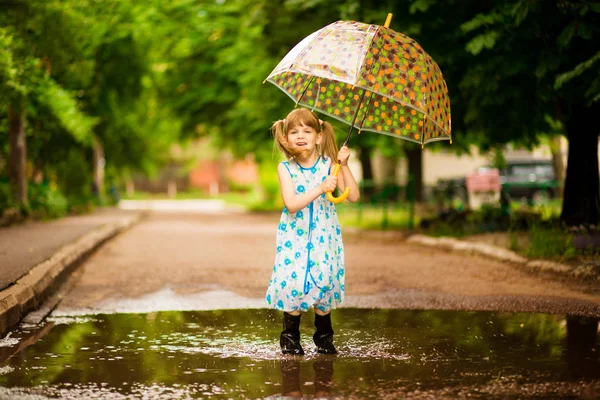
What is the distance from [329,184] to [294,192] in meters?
0.33

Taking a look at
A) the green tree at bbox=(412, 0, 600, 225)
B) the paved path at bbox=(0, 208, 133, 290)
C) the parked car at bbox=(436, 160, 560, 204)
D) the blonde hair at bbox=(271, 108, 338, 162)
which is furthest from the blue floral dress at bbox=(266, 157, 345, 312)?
the parked car at bbox=(436, 160, 560, 204)

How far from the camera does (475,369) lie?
544 centimetres

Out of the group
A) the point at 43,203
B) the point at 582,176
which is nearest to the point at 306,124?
the point at 582,176

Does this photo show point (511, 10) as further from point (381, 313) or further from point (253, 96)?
point (253, 96)

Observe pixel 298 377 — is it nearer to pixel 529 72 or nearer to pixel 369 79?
pixel 369 79

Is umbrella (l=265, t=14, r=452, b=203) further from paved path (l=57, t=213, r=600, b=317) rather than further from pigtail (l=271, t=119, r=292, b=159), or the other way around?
paved path (l=57, t=213, r=600, b=317)

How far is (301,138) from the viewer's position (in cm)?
604

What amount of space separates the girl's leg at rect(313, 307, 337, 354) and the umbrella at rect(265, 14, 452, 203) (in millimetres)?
789

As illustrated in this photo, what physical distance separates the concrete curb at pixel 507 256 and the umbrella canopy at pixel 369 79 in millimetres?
3944

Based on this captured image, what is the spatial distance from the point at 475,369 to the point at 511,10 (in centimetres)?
626

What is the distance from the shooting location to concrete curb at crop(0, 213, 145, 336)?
286 inches

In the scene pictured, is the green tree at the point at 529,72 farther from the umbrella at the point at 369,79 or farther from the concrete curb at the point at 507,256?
the umbrella at the point at 369,79

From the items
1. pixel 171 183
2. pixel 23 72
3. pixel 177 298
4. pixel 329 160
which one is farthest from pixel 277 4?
pixel 171 183

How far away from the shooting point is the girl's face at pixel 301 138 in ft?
19.8
